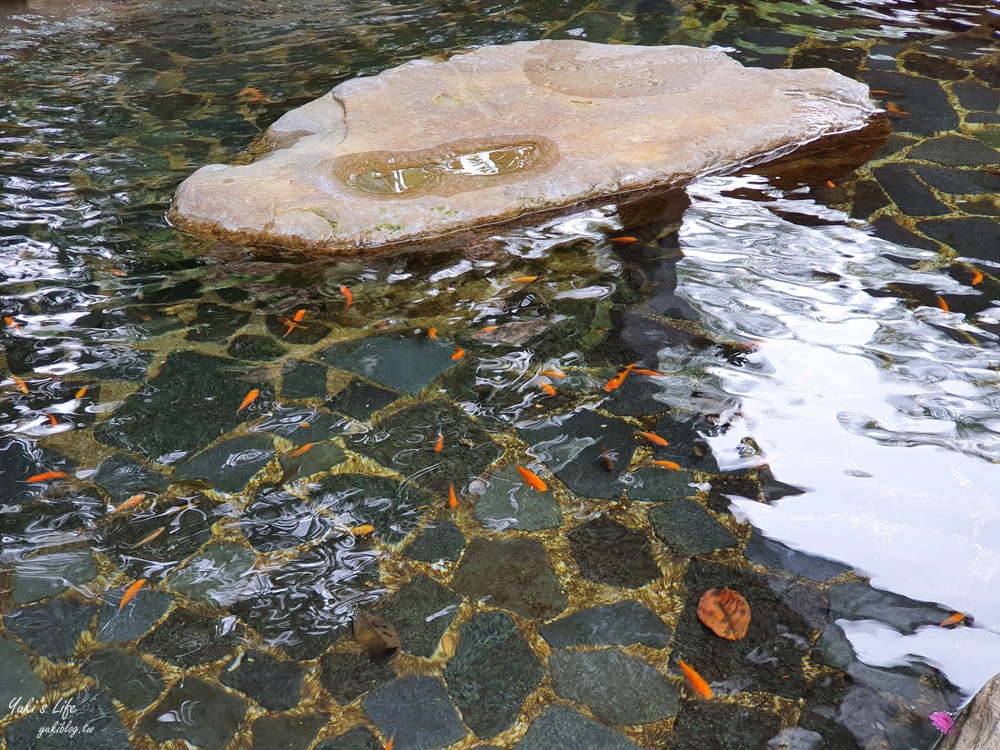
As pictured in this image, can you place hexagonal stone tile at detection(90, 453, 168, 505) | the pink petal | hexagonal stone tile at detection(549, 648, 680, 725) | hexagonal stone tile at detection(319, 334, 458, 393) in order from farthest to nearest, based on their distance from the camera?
1. hexagonal stone tile at detection(319, 334, 458, 393)
2. hexagonal stone tile at detection(90, 453, 168, 505)
3. hexagonal stone tile at detection(549, 648, 680, 725)
4. the pink petal

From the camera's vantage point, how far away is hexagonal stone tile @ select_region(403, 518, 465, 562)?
2.71 metres

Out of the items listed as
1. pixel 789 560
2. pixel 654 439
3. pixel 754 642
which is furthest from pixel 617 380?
pixel 754 642

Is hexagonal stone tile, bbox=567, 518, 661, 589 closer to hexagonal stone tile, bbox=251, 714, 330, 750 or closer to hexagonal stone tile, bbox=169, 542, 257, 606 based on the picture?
hexagonal stone tile, bbox=251, 714, 330, 750

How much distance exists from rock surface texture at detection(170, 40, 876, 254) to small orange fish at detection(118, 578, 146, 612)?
6.84 ft

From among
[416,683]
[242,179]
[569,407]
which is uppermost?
[242,179]

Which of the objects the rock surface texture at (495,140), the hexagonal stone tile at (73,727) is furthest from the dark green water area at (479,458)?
the rock surface texture at (495,140)

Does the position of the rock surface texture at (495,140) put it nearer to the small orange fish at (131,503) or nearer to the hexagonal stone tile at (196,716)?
the small orange fish at (131,503)

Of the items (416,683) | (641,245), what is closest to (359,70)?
(641,245)

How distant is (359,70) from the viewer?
6.54 metres

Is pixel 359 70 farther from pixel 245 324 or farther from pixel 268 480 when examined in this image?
pixel 268 480

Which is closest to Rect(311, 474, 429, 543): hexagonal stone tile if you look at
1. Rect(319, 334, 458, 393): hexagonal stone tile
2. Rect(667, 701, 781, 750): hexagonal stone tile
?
Rect(319, 334, 458, 393): hexagonal stone tile

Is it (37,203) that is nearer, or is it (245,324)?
→ (245,324)

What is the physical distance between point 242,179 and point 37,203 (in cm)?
127

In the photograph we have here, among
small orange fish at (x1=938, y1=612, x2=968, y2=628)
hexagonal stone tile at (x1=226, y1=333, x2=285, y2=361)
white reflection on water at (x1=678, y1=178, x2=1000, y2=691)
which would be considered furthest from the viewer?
hexagonal stone tile at (x1=226, y1=333, x2=285, y2=361)
